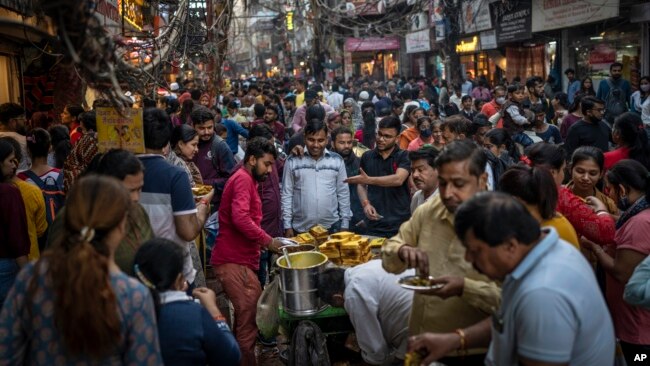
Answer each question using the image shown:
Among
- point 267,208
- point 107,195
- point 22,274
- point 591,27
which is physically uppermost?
point 591,27

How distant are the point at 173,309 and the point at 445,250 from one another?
1.46 m

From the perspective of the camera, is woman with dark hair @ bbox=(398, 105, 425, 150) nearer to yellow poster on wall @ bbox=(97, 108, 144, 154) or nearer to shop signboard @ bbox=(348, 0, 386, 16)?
shop signboard @ bbox=(348, 0, 386, 16)

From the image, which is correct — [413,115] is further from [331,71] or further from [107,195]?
[331,71]

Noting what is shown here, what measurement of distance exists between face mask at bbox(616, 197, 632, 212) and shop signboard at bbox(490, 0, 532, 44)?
14164 millimetres

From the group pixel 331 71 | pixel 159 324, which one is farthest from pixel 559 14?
pixel 331 71

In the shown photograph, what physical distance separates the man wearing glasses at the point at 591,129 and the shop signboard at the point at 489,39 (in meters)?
13.8

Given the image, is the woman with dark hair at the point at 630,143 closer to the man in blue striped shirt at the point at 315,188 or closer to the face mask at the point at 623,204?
the face mask at the point at 623,204

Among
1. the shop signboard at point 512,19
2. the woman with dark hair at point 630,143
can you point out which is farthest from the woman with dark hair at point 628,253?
the shop signboard at point 512,19

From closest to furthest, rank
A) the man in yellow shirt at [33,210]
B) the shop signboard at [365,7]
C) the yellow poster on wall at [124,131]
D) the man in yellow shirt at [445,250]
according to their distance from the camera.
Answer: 1. the man in yellow shirt at [445,250]
2. the yellow poster on wall at [124,131]
3. the man in yellow shirt at [33,210]
4. the shop signboard at [365,7]

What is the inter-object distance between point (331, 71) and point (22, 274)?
3905 centimetres

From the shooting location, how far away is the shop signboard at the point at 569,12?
45.3 feet

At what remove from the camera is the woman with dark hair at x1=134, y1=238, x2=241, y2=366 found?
2.94 m

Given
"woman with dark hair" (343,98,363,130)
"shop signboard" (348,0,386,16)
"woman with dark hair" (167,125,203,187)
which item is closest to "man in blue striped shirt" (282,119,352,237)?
"woman with dark hair" (167,125,203,187)

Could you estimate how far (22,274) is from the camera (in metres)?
2.58
